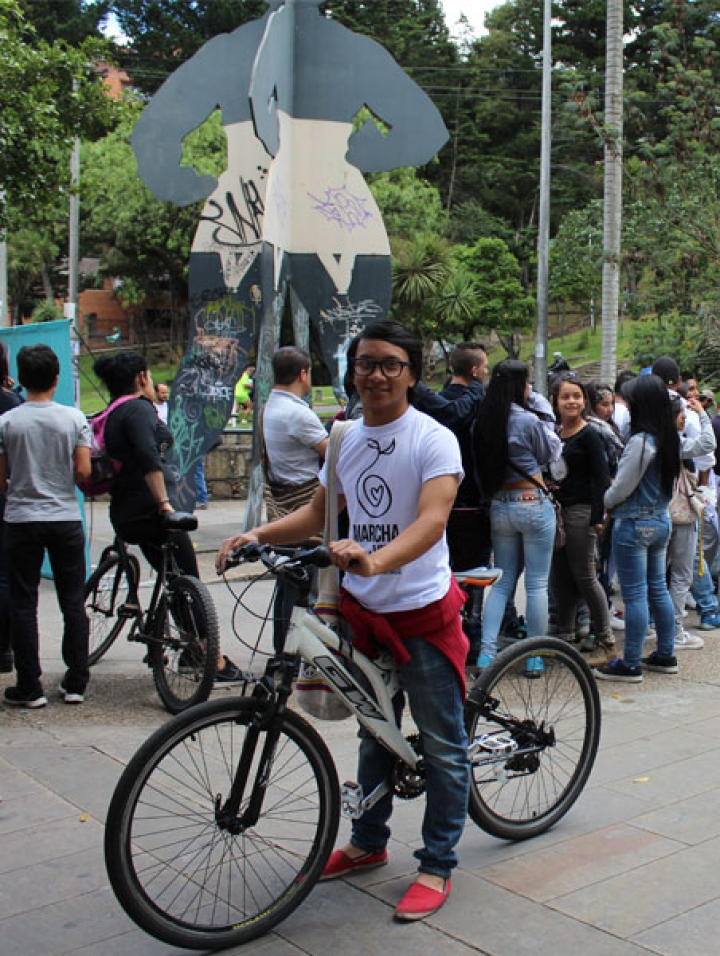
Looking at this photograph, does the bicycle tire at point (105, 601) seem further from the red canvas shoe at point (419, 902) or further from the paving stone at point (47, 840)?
the red canvas shoe at point (419, 902)

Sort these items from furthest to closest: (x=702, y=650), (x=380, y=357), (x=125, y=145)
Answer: (x=125, y=145), (x=702, y=650), (x=380, y=357)

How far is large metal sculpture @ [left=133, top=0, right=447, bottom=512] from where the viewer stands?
32.4 feet

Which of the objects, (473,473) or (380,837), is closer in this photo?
(380,837)

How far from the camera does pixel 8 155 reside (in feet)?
33.6

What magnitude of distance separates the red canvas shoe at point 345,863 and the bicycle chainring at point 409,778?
0.29 meters

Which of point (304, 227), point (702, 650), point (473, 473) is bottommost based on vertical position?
point (702, 650)

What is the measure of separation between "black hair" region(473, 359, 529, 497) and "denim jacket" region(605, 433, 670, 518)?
665mm

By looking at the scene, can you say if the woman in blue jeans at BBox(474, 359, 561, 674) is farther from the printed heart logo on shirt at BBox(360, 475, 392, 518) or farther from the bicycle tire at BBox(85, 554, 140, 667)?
the printed heart logo on shirt at BBox(360, 475, 392, 518)

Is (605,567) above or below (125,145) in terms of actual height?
below

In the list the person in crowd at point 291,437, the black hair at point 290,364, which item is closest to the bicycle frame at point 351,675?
the person in crowd at point 291,437

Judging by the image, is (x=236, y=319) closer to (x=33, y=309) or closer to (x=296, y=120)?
(x=296, y=120)

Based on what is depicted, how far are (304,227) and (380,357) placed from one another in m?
7.35

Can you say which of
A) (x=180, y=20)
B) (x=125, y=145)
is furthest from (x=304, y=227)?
(x=180, y=20)

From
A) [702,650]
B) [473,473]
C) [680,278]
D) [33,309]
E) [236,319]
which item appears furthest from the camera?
[33,309]
